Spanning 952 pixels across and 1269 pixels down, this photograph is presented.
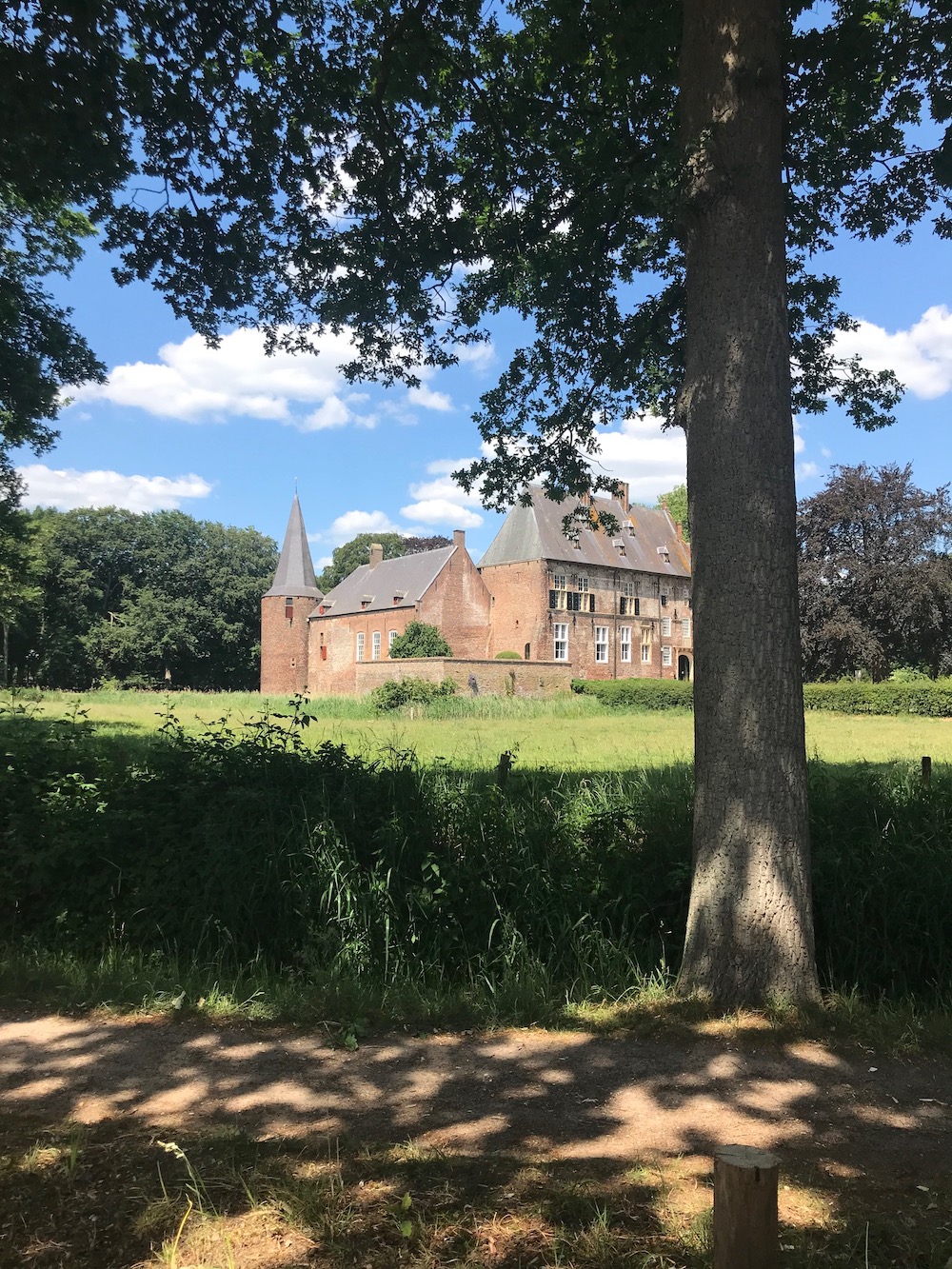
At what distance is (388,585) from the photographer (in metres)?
52.8

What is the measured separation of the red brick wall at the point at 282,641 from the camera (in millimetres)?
56094

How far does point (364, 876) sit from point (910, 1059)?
3581mm

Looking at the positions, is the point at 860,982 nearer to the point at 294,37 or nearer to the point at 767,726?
the point at 767,726

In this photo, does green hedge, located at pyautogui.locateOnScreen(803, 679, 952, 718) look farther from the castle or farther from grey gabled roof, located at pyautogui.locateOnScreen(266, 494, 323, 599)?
grey gabled roof, located at pyautogui.locateOnScreen(266, 494, 323, 599)

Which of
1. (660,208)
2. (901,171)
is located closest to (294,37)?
(660,208)

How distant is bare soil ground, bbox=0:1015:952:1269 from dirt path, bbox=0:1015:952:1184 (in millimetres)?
11

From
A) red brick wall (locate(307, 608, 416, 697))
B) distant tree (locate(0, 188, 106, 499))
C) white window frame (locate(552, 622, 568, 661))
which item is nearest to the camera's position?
distant tree (locate(0, 188, 106, 499))

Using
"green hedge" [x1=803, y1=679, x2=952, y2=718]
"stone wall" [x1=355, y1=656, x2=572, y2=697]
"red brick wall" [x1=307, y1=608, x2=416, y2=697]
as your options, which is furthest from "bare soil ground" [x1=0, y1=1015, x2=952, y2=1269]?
"red brick wall" [x1=307, y1=608, x2=416, y2=697]

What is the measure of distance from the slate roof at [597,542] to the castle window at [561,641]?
12.9ft

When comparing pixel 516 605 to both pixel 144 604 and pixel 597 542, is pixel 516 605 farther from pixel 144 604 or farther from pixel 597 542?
pixel 144 604

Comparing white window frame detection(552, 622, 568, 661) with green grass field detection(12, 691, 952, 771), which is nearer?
green grass field detection(12, 691, 952, 771)

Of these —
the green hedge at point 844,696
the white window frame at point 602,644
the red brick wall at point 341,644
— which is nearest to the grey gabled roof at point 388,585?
the red brick wall at point 341,644

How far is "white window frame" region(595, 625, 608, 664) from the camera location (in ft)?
177

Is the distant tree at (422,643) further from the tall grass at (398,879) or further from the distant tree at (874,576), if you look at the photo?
the tall grass at (398,879)
